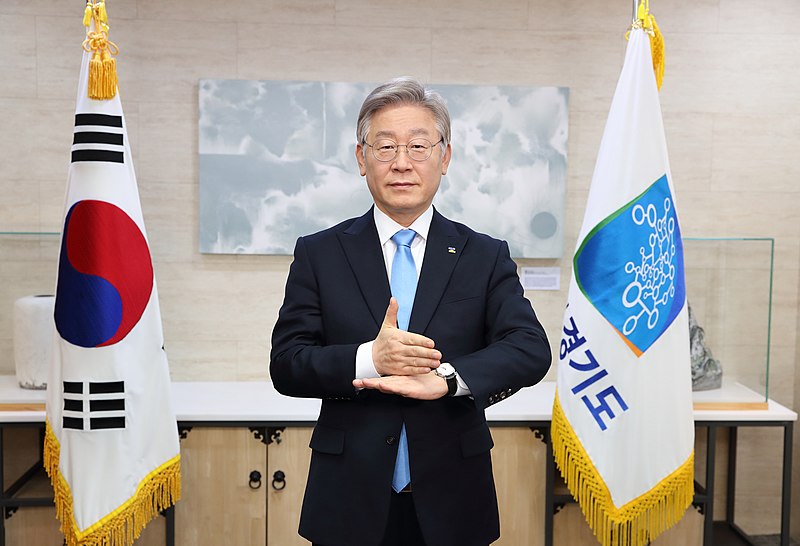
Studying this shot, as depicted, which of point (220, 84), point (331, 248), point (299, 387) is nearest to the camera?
point (299, 387)

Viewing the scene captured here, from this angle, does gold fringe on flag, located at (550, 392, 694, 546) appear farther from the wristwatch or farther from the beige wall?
the wristwatch

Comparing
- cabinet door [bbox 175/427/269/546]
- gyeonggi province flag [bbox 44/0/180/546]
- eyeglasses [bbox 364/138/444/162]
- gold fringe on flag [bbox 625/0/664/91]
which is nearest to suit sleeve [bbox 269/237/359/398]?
eyeglasses [bbox 364/138/444/162]

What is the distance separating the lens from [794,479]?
11.2 ft

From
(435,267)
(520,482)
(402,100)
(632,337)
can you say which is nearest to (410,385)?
(435,267)

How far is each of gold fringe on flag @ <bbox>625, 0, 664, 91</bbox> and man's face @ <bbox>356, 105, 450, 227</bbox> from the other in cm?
129

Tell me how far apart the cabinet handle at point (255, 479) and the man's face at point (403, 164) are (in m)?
1.48

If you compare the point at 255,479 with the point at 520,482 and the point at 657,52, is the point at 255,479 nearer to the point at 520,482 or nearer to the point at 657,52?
the point at 520,482

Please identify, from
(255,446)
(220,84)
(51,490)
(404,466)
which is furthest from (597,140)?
(51,490)

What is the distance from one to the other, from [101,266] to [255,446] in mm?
836

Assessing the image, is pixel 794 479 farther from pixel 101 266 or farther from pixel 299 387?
pixel 101 266

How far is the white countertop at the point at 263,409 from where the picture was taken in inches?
105

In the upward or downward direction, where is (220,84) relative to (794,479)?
upward

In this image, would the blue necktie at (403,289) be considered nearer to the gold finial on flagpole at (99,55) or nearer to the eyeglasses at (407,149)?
the eyeglasses at (407,149)

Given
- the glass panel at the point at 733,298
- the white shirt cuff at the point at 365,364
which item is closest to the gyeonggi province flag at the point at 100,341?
the white shirt cuff at the point at 365,364
